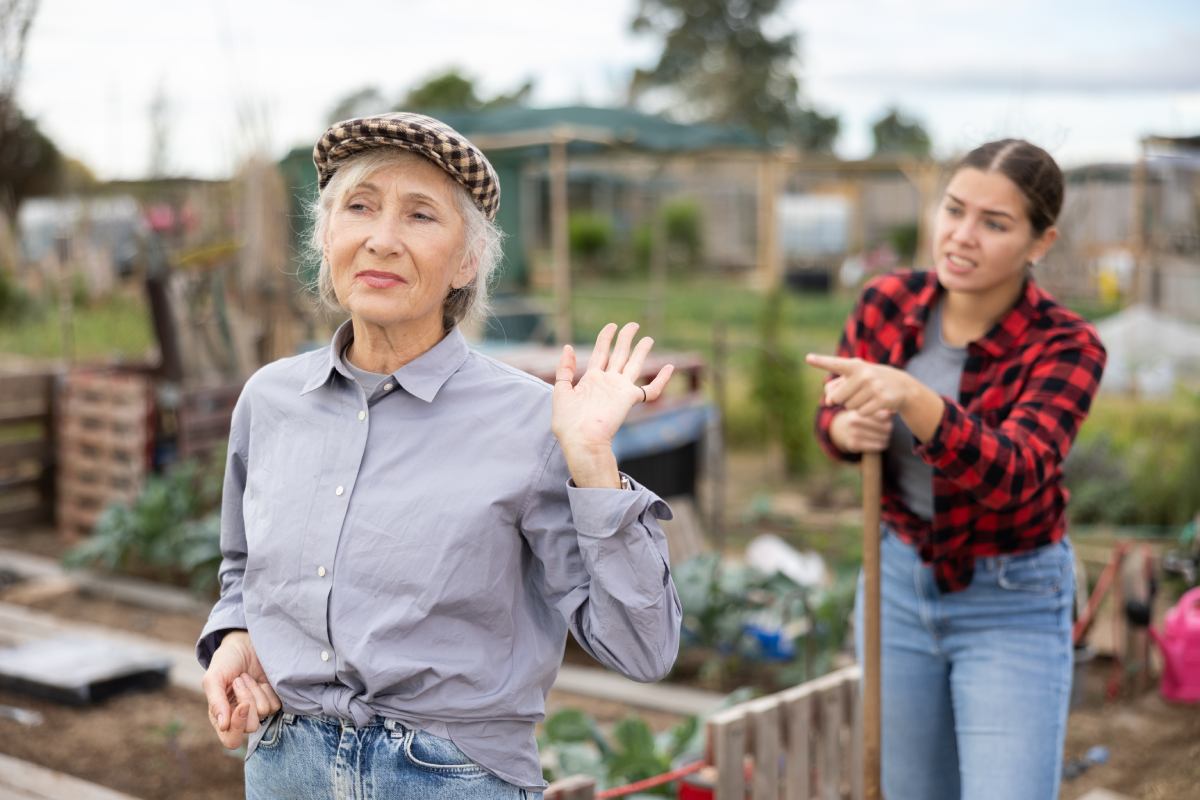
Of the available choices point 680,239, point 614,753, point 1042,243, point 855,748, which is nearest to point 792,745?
point 855,748

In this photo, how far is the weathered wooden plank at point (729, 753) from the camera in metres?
2.90

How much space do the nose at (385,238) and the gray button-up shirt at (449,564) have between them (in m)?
0.16

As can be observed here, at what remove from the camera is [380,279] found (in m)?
1.74

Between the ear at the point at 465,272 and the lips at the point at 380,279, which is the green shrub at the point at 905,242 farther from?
the lips at the point at 380,279

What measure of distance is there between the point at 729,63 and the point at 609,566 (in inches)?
1554

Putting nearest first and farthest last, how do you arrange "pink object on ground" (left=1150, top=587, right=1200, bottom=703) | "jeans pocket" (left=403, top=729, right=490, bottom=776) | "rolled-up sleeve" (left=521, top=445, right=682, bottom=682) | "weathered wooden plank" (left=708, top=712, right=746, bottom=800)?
"rolled-up sleeve" (left=521, top=445, right=682, bottom=682), "jeans pocket" (left=403, top=729, right=490, bottom=776), "weathered wooden plank" (left=708, top=712, right=746, bottom=800), "pink object on ground" (left=1150, top=587, right=1200, bottom=703)

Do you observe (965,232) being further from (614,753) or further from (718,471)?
(718,471)

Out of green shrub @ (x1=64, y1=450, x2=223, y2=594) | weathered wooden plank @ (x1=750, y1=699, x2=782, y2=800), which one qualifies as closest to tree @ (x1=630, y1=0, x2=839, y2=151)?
green shrub @ (x1=64, y1=450, x2=223, y2=594)

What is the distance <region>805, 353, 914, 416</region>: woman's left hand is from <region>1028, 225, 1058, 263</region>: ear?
42 cm

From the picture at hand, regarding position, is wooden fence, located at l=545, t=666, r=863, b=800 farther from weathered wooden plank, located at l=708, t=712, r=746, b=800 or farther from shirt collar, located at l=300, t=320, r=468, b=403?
shirt collar, located at l=300, t=320, r=468, b=403

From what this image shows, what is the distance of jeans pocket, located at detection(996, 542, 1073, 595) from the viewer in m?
2.33

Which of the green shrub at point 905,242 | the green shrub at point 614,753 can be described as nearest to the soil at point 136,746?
the green shrub at point 614,753

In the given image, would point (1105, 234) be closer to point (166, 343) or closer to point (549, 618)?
point (166, 343)

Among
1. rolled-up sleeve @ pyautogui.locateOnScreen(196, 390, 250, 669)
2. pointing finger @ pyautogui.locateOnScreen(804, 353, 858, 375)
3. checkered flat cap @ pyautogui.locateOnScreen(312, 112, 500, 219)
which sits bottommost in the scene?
rolled-up sleeve @ pyautogui.locateOnScreen(196, 390, 250, 669)
